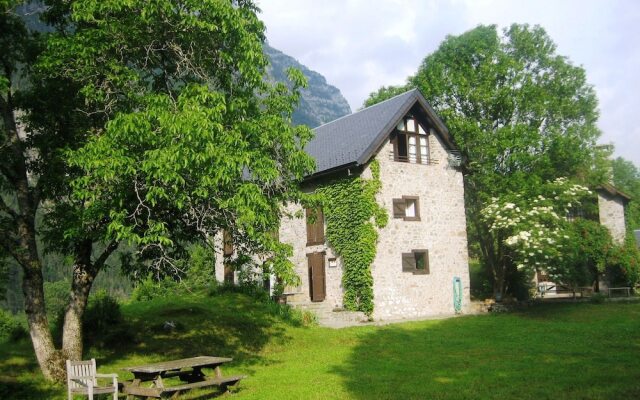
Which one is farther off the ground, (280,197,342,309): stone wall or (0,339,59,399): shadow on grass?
(280,197,342,309): stone wall

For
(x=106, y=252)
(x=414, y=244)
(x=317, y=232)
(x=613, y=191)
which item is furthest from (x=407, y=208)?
(x=613, y=191)

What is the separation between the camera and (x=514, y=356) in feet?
40.8

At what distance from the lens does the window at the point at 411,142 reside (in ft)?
77.4

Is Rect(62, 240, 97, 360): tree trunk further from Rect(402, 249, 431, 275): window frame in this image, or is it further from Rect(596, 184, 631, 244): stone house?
Rect(596, 184, 631, 244): stone house

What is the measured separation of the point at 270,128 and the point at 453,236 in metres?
14.2

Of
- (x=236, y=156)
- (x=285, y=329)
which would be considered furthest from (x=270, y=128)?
(x=285, y=329)

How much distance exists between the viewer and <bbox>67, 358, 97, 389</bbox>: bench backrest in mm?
9164

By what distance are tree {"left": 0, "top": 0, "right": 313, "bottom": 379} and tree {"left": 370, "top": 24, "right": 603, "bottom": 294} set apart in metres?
15.6

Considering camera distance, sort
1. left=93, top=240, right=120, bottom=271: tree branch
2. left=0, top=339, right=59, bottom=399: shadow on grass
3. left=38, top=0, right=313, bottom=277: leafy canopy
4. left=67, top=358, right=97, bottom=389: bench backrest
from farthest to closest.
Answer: left=93, top=240, right=120, bottom=271: tree branch
left=0, top=339, right=59, bottom=399: shadow on grass
left=38, top=0, right=313, bottom=277: leafy canopy
left=67, top=358, right=97, bottom=389: bench backrest

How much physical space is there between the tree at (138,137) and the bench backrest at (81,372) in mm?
2125

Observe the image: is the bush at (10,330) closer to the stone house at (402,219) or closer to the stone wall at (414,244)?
the stone wall at (414,244)

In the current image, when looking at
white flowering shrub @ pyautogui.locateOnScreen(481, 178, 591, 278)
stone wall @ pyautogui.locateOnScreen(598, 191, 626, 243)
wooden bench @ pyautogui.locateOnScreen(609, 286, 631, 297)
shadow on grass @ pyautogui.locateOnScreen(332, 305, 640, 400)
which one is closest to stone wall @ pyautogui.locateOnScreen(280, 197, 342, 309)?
shadow on grass @ pyautogui.locateOnScreen(332, 305, 640, 400)

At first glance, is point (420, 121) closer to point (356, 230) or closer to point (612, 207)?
point (356, 230)

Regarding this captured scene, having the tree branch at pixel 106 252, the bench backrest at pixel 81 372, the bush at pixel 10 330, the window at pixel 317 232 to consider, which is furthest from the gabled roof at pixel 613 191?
the bench backrest at pixel 81 372
